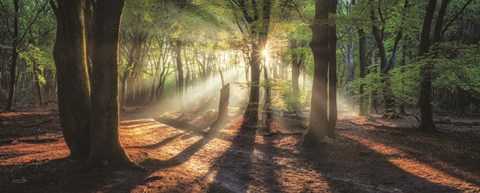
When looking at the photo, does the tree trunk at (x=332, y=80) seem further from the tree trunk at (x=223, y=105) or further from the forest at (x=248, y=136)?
the tree trunk at (x=223, y=105)

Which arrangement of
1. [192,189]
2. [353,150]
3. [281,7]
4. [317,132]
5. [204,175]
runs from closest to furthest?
[192,189] < [204,175] < [353,150] < [317,132] < [281,7]

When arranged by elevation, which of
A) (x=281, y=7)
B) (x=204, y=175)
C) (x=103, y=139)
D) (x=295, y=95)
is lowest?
(x=204, y=175)

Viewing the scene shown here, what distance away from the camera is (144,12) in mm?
23453

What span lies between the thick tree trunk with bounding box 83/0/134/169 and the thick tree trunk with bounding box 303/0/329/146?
724 centimetres

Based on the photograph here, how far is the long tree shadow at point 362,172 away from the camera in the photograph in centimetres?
766

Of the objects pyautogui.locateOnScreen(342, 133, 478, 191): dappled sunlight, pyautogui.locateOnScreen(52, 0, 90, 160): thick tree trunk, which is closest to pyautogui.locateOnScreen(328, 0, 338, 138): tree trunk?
pyautogui.locateOnScreen(342, 133, 478, 191): dappled sunlight

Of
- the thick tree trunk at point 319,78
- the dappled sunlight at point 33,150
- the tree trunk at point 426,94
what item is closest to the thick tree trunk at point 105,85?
the dappled sunlight at point 33,150

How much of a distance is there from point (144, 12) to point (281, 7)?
36.3 feet

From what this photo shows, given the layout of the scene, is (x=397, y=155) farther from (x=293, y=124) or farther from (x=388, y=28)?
(x=388, y=28)

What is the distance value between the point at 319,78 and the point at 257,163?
14.2 feet

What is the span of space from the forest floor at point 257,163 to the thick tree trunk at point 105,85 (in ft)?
1.78

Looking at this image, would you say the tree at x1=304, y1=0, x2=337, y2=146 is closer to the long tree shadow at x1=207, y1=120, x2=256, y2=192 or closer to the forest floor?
the forest floor

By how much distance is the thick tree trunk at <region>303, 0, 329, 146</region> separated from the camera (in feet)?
41.2

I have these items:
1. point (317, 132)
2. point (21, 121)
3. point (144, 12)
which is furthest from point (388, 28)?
point (21, 121)
